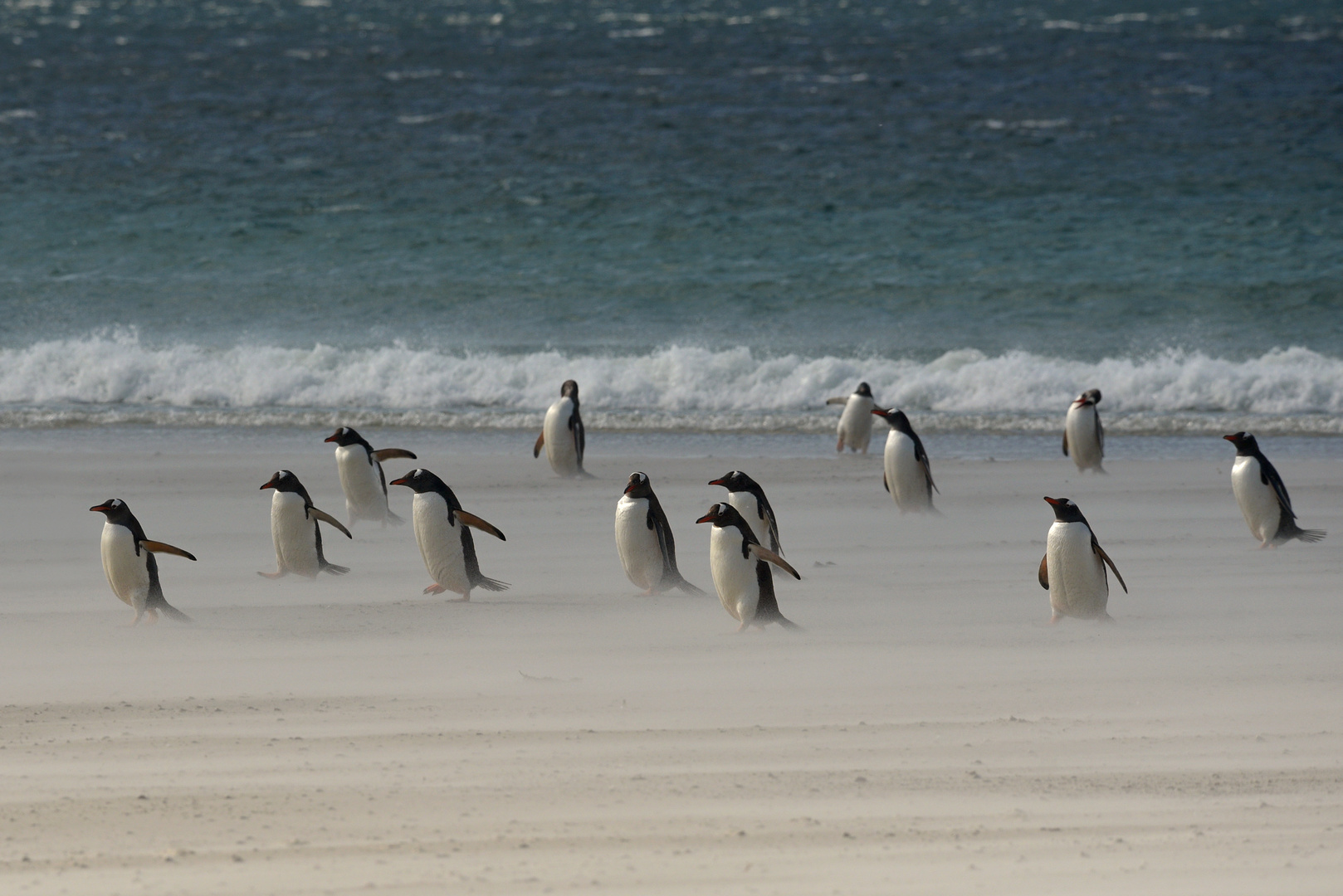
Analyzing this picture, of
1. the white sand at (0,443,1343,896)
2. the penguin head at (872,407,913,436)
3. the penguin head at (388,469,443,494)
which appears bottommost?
the white sand at (0,443,1343,896)

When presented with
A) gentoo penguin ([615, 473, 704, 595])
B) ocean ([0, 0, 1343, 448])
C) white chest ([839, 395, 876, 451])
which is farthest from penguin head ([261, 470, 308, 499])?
white chest ([839, 395, 876, 451])

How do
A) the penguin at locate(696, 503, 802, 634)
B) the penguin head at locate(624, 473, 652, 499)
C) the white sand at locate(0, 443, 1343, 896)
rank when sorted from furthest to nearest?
the penguin head at locate(624, 473, 652, 499) < the penguin at locate(696, 503, 802, 634) < the white sand at locate(0, 443, 1343, 896)

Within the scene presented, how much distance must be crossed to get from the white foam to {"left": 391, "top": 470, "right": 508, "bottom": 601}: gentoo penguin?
192 inches

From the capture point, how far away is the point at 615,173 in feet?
65.3

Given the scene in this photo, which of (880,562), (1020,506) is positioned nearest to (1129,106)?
(1020,506)

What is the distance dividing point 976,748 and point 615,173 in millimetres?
16734

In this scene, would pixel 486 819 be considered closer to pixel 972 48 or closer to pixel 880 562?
pixel 880 562

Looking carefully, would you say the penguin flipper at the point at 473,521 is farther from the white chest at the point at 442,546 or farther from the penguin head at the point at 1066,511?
the penguin head at the point at 1066,511

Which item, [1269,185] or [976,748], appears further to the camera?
[1269,185]

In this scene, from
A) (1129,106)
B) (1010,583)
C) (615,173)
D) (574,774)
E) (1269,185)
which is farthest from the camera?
(1129,106)

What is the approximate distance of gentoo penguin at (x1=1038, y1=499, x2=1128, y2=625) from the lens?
5281 millimetres

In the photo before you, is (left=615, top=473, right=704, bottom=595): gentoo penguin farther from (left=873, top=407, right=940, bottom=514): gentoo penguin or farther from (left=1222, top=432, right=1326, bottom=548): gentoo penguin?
(left=1222, top=432, right=1326, bottom=548): gentoo penguin

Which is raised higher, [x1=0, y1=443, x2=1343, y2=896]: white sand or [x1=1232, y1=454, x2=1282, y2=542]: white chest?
[x1=1232, y1=454, x2=1282, y2=542]: white chest

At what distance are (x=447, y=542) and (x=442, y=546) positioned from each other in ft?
0.10
